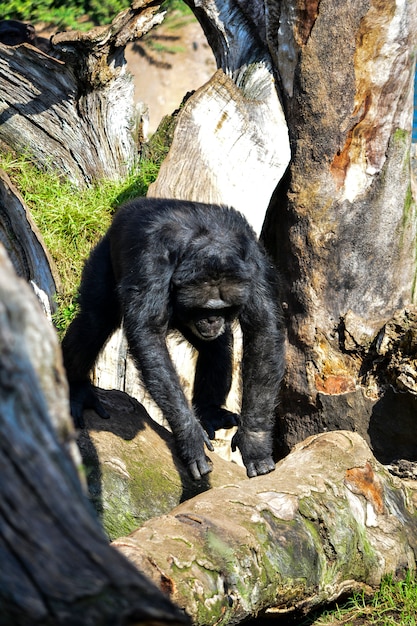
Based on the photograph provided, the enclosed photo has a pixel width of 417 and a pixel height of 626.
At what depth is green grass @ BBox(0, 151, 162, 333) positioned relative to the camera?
289 inches

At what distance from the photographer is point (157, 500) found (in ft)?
17.1

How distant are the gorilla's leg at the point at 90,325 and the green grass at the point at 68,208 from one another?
1.38 meters

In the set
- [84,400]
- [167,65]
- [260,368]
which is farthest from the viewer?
[167,65]

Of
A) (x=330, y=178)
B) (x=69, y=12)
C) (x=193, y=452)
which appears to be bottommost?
(x=193, y=452)

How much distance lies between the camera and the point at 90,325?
221 inches

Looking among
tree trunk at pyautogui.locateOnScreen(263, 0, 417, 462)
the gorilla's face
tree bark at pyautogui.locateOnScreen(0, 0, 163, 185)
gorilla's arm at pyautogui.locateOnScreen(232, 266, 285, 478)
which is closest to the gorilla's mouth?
the gorilla's face

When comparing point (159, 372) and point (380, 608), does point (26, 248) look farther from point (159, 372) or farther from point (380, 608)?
point (380, 608)

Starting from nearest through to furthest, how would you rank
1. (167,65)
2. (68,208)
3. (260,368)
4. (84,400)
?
(260,368), (84,400), (68,208), (167,65)

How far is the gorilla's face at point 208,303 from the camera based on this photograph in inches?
196

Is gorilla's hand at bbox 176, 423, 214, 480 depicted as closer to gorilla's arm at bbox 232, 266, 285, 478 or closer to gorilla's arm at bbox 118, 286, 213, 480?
gorilla's arm at bbox 118, 286, 213, 480

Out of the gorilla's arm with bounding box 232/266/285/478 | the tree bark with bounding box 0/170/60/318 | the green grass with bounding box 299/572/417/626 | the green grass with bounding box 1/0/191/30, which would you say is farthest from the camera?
the green grass with bounding box 1/0/191/30

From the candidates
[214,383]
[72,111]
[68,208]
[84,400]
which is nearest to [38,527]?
[84,400]

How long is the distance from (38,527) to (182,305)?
3420 millimetres

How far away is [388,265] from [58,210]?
3.30 meters
